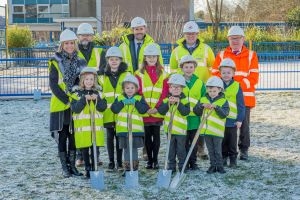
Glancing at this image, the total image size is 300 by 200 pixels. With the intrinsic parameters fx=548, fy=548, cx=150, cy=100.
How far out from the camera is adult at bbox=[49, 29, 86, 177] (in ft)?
21.9

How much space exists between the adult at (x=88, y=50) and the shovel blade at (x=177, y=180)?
→ 177cm

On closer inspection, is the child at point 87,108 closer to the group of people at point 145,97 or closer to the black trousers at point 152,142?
the group of people at point 145,97

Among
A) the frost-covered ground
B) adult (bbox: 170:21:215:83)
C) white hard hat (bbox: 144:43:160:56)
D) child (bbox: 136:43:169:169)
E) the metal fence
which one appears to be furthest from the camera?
the metal fence

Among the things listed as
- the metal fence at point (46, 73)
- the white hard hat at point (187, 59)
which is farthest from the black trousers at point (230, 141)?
the metal fence at point (46, 73)

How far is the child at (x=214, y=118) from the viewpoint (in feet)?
21.9

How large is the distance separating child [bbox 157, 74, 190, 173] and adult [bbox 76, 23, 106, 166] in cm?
102

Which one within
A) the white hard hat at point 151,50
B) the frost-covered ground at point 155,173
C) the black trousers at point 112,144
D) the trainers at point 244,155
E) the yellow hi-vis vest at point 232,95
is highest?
the white hard hat at point 151,50

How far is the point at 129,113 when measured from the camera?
659cm

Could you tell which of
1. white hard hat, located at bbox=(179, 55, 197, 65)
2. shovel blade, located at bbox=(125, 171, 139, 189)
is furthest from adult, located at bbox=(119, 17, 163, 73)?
shovel blade, located at bbox=(125, 171, 139, 189)

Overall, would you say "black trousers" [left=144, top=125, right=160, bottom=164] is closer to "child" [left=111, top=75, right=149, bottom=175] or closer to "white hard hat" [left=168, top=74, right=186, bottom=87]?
"child" [left=111, top=75, right=149, bottom=175]

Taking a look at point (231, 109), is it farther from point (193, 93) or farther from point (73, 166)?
point (73, 166)

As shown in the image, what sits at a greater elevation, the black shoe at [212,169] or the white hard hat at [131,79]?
the white hard hat at [131,79]

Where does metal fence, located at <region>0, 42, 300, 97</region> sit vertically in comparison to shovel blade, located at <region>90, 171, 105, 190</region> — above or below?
above

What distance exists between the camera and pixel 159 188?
6285 millimetres
